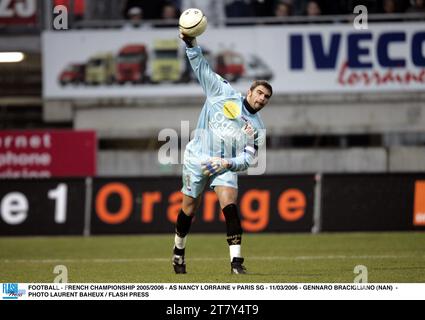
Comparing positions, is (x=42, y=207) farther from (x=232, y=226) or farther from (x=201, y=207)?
(x=232, y=226)

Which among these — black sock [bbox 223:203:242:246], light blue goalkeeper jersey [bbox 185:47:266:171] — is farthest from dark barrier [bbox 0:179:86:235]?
black sock [bbox 223:203:242:246]

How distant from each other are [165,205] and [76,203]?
5.53ft

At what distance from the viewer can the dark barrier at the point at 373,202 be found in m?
20.3

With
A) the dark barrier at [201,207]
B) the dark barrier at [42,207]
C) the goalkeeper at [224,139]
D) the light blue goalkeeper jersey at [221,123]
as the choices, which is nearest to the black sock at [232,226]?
the goalkeeper at [224,139]

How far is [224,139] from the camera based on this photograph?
1246 cm

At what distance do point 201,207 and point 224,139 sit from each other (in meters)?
8.65

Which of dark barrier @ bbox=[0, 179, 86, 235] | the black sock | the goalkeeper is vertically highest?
the goalkeeper

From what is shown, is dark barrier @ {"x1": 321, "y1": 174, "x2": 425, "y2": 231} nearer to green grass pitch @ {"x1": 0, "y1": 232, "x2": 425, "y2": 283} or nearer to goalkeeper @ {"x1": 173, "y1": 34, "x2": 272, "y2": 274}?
green grass pitch @ {"x1": 0, "y1": 232, "x2": 425, "y2": 283}

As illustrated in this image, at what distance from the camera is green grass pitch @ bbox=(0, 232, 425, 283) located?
40.6 ft

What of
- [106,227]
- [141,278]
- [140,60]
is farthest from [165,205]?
[141,278]

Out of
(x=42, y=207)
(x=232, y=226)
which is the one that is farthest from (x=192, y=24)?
(x=42, y=207)

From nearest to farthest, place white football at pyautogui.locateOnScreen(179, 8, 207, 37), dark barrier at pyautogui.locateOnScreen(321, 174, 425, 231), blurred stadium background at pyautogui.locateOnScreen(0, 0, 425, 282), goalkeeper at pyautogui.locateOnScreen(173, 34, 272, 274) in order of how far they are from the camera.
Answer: white football at pyautogui.locateOnScreen(179, 8, 207, 37) < goalkeeper at pyautogui.locateOnScreen(173, 34, 272, 274) < dark barrier at pyautogui.locateOnScreen(321, 174, 425, 231) < blurred stadium background at pyautogui.locateOnScreen(0, 0, 425, 282)

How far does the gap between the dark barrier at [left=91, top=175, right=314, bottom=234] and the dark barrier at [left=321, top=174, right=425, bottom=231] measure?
372 millimetres
